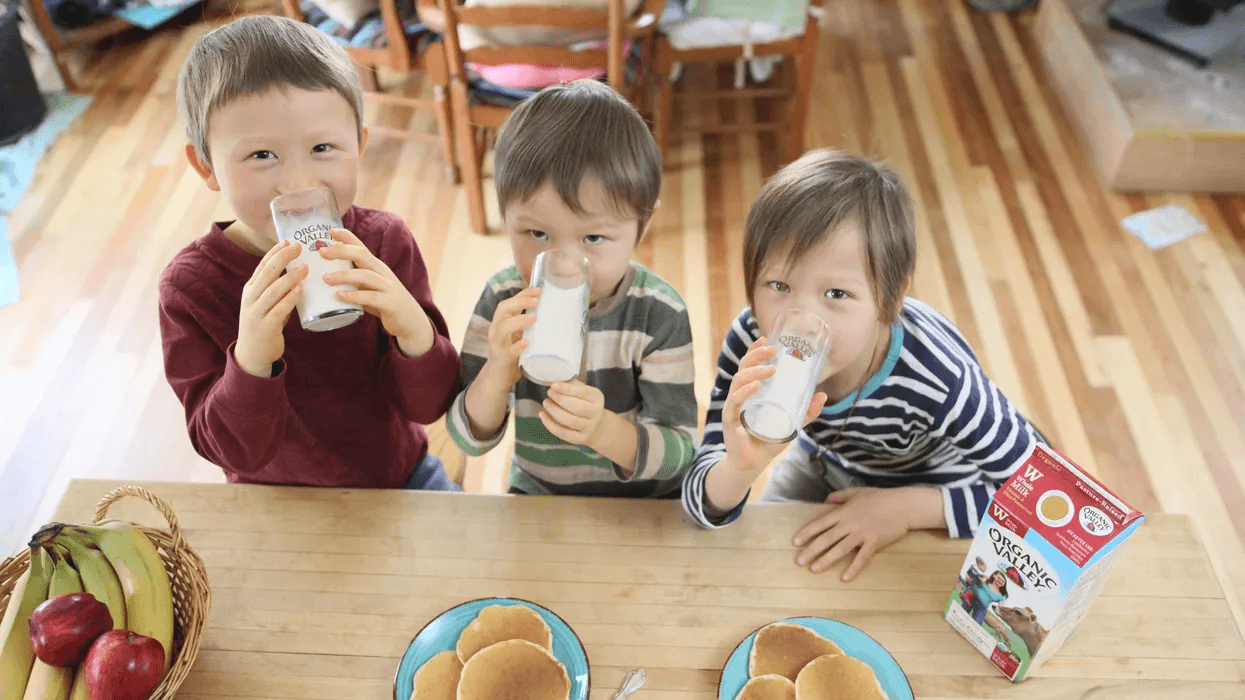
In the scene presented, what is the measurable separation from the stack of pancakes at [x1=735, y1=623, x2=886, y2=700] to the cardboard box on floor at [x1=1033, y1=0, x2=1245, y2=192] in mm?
2684

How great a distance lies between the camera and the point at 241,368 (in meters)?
1.06

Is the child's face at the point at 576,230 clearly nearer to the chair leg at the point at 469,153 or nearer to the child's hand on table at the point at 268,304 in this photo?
the child's hand on table at the point at 268,304

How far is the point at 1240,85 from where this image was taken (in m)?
3.17

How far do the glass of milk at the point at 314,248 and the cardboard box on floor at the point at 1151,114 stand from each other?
9.55 feet

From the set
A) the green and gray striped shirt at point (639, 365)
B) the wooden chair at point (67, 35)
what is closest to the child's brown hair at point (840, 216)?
the green and gray striped shirt at point (639, 365)

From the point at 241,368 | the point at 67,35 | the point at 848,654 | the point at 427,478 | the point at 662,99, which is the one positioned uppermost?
the point at 241,368

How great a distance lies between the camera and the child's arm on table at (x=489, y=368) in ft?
3.19

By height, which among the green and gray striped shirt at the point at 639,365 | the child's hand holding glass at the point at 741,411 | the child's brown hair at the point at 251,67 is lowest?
the green and gray striped shirt at the point at 639,365

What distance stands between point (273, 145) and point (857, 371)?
2.68 ft

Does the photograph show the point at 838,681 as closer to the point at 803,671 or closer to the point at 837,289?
the point at 803,671

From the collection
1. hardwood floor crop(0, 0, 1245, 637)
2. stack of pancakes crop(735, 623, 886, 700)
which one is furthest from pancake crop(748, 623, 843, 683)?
hardwood floor crop(0, 0, 1245, 637)

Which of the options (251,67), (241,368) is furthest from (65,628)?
(251,67)

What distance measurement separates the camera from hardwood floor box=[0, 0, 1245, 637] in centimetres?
232

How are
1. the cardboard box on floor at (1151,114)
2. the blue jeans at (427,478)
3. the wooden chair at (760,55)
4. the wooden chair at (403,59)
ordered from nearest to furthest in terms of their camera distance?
the blue jeans at (427,478) → the wooden chair at (403,59) → the wooden chair at (760,55) → the cardboard box on floor at (1151,114)
